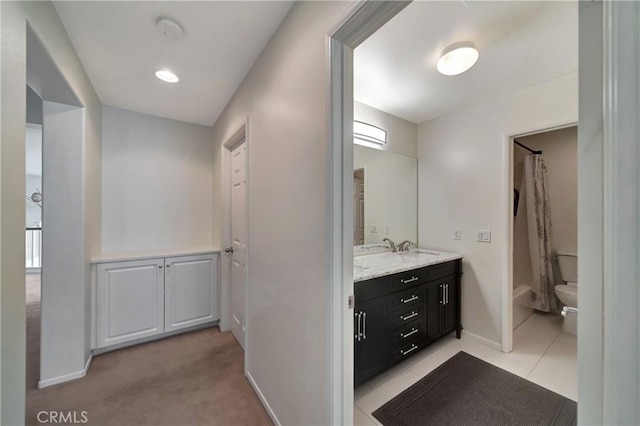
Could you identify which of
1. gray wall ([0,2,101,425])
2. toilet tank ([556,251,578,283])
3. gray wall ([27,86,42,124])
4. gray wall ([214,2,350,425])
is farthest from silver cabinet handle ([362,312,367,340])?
gray wall ([27,86,42,124])

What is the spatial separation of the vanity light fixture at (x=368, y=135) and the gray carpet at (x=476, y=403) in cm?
214

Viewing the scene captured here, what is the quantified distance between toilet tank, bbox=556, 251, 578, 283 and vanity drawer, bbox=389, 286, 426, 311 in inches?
91.2

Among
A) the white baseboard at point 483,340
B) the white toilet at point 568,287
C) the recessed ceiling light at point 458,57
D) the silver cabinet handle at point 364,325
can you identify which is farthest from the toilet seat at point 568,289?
the recessed ceiling light at point 458,57

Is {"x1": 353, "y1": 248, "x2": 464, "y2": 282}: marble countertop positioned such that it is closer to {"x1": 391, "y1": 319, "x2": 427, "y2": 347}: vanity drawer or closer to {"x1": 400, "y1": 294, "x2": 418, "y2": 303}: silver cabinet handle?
{"x1": 400, "y1": 294, "x2": 418, "y2": 303}: silver cabinet handle

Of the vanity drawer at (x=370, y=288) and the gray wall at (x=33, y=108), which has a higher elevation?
the gray wall at (x=33, y=108)

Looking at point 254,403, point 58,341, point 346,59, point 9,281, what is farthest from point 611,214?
point 58,341

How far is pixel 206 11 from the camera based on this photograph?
4.49ft

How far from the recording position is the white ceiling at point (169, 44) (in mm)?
1359

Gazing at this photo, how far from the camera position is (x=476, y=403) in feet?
5.40

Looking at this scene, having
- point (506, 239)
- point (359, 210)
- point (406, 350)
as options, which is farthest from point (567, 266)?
point (359, 210)

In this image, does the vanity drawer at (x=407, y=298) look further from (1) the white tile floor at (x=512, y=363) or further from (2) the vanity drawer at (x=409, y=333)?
(1) the white tile floor at (x=512, y=363)

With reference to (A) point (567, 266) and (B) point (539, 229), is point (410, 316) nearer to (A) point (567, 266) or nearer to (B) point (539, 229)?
(B) point (539, 229)

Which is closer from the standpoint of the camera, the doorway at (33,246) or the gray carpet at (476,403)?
the gray carpet at (476,403)

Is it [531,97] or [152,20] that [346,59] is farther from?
[531,97]
